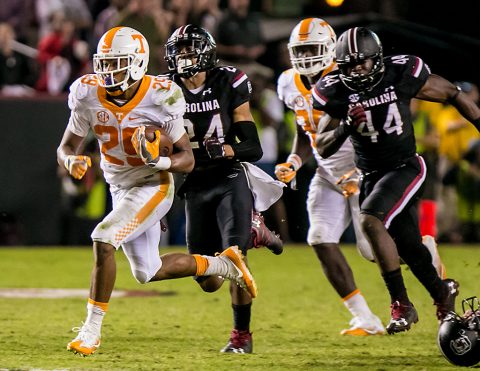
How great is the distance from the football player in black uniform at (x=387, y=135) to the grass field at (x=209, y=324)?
1.62 ft

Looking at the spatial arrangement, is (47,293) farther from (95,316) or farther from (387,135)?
(387,135)

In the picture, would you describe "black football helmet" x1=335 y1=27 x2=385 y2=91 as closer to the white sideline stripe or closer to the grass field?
the grass field

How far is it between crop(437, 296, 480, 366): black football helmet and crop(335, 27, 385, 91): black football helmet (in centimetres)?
151

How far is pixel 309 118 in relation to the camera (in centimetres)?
739

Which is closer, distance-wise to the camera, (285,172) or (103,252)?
(103,252)

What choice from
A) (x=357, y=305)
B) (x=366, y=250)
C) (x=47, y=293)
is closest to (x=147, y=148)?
(x=366, y=250)

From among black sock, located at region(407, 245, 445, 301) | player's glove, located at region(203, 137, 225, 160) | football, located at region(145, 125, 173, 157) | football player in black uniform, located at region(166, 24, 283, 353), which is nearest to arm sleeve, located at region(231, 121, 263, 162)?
football player in black uniform, located at region(166, 24, 283, 353)

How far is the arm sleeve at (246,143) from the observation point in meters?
6.58

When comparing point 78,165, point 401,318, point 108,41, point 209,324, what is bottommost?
point 209,324

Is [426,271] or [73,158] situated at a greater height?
[73,158]

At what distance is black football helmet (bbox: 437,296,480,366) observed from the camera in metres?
5.66

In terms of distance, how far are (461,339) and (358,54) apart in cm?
174

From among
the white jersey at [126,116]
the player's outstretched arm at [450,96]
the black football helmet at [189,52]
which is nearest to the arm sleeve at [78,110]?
the white jersey at [126,116]

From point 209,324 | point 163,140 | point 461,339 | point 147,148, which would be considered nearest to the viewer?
point 461,339
